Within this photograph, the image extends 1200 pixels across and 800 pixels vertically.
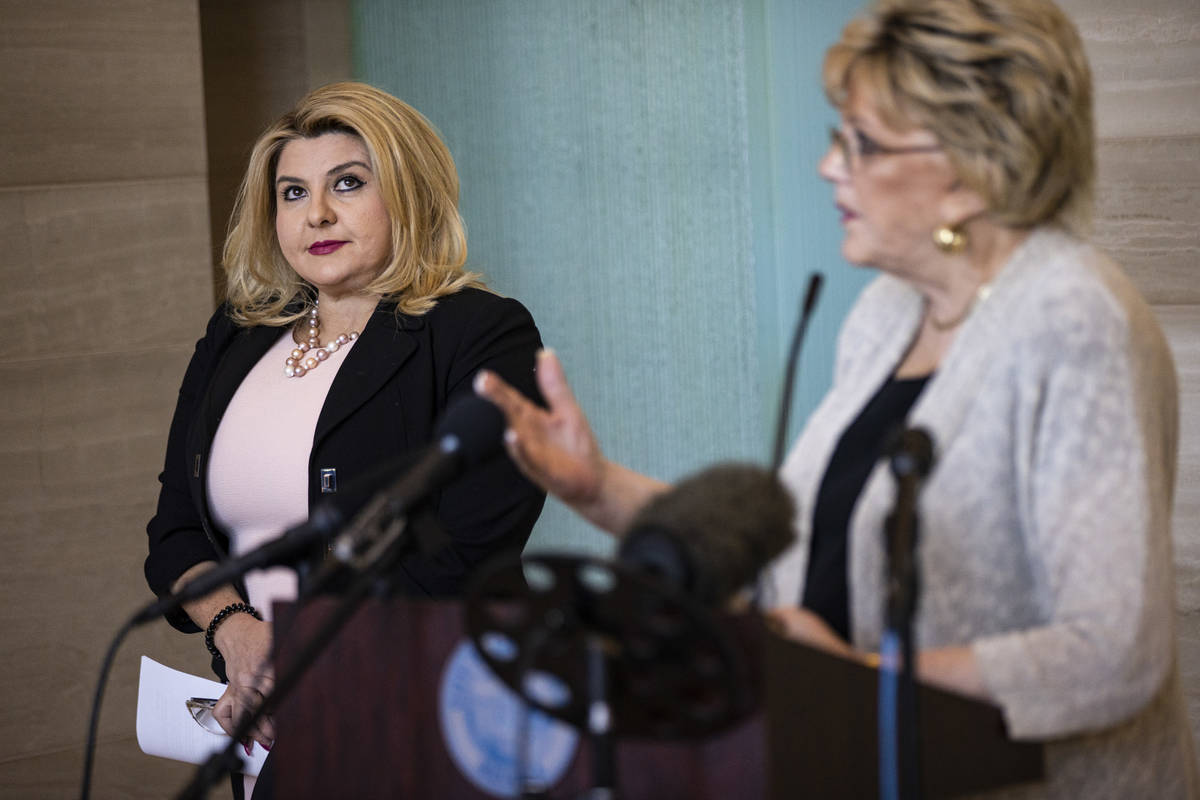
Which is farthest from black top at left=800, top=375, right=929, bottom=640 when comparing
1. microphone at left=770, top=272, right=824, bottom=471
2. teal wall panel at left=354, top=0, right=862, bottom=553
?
teal wall panel at left=354, top=0, right=862, bottom=553

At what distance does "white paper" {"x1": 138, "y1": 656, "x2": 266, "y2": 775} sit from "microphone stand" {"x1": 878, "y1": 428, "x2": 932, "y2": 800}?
1494 millimetres

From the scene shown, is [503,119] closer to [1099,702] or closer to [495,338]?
[495,338]

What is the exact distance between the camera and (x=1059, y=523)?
1450 mm

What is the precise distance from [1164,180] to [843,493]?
1559 mm

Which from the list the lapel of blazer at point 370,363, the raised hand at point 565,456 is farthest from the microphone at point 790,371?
the lapel of blazer at point 370,363

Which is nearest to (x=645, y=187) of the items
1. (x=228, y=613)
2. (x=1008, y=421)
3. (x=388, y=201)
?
(x=388, y=201)

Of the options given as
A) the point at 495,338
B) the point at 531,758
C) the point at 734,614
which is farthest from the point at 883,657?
the point at 495,338

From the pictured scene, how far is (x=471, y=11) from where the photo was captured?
179 inches

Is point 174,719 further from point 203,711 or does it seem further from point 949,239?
point 949,239

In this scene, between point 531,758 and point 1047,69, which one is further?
point 1047,69

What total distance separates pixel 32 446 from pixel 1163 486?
11.2ft

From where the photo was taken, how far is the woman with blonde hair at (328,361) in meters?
2.50

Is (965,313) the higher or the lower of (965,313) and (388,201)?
the lower

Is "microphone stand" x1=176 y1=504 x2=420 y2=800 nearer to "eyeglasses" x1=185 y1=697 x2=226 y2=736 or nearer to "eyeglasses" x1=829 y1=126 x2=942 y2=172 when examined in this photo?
"eyeglasses" x1=829 y1=126 x2=942 y2=172
